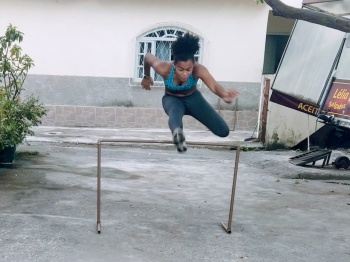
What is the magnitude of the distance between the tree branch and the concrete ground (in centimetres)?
230

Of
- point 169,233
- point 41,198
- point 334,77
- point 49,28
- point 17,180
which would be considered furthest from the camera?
point 49,28

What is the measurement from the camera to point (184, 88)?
5879 mm

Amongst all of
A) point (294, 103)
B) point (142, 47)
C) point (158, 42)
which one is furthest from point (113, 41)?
point (294, 103)

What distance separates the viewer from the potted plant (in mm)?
9188

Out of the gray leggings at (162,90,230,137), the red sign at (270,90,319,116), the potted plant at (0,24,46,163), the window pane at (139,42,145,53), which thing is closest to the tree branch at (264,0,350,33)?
the gray leggings at (162,90,230,137)

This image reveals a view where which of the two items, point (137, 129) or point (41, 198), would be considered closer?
point (41, 198)

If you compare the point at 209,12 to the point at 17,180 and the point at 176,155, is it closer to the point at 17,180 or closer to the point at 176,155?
the point at 176,155

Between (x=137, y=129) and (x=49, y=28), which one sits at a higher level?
(x=49, y=28)

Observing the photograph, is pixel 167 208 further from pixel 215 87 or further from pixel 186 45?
pixel 186 45

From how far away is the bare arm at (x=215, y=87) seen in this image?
217 inches

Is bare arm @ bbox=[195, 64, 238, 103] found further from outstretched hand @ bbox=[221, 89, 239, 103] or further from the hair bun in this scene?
the hair bun

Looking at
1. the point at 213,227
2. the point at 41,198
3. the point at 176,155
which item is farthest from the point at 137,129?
the point at 213,227

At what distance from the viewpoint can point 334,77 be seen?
10695mm

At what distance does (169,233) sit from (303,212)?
205cm
